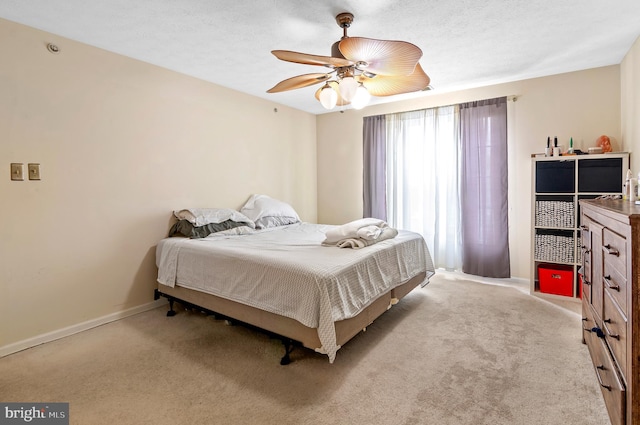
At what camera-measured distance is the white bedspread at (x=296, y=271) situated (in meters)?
1.92

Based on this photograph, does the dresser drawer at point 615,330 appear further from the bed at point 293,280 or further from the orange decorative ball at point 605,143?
the orange decorative ball at point 605,143

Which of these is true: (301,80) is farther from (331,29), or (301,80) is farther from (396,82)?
(396,82)

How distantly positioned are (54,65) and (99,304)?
1994 mm

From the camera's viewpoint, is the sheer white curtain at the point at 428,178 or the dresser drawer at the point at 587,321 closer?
the dresser drawer at the point at 587,321

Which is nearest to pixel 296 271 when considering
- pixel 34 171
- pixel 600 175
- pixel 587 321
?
pixel 587 321

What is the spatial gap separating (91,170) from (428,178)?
3.73 meters

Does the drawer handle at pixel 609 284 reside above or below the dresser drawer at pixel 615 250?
below

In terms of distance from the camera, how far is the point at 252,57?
9.55 feet

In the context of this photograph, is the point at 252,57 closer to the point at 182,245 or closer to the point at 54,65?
the point at 54,65

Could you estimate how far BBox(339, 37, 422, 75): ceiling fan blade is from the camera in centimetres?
173

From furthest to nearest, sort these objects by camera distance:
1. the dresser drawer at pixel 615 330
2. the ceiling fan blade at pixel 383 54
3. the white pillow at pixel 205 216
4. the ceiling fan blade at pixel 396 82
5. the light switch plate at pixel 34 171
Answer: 1. the white pillow at pixel 205 216
2. the light switch plate at pixel 34 171
3. the ceiling fan blade at pixel 396 82
4. the ceiling fan blade at pixel 383 54
5. the dresser drawer at pixel 615 330

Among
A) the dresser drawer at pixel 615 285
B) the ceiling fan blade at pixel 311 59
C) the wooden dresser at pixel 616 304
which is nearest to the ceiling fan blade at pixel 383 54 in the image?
the ceiling fan blade at pixel 311 59

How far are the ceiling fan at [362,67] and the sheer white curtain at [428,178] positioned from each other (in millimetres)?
1812

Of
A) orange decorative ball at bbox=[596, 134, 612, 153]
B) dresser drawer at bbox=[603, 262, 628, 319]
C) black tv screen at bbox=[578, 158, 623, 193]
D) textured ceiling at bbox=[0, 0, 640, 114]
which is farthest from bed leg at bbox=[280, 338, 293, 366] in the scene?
orange decorative ball at bbox=[596, 134, 612, 153]
